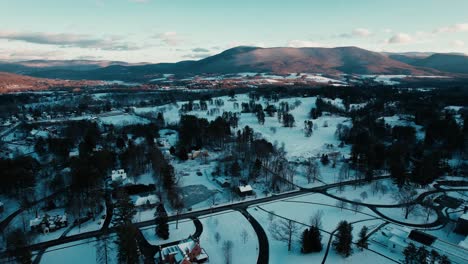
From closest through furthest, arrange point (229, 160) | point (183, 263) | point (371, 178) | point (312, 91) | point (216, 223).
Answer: point (183, 263)
point (216, 223)
point (371, 178)
point (229, 160)
point (312, 91)

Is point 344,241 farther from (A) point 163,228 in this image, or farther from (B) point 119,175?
(B) point 119,175

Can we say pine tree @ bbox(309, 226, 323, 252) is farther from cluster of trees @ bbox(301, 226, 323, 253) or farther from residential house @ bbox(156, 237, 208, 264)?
residential house @ bbox(156, 237, 208, 264)

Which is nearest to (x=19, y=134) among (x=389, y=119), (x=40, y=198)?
(x=40, y=198)

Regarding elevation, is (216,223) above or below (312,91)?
below

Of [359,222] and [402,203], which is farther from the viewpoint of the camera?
[402,203]

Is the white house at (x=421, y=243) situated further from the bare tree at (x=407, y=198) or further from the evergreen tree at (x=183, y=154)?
the evergreen tree at (x=183, y=154)

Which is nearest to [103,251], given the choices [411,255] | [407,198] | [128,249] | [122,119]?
[128,249]

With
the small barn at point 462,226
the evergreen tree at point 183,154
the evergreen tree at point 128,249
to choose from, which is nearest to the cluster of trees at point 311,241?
the evergreen tree at point 128,249

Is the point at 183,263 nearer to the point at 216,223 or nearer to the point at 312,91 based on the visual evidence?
the point at 216,223
